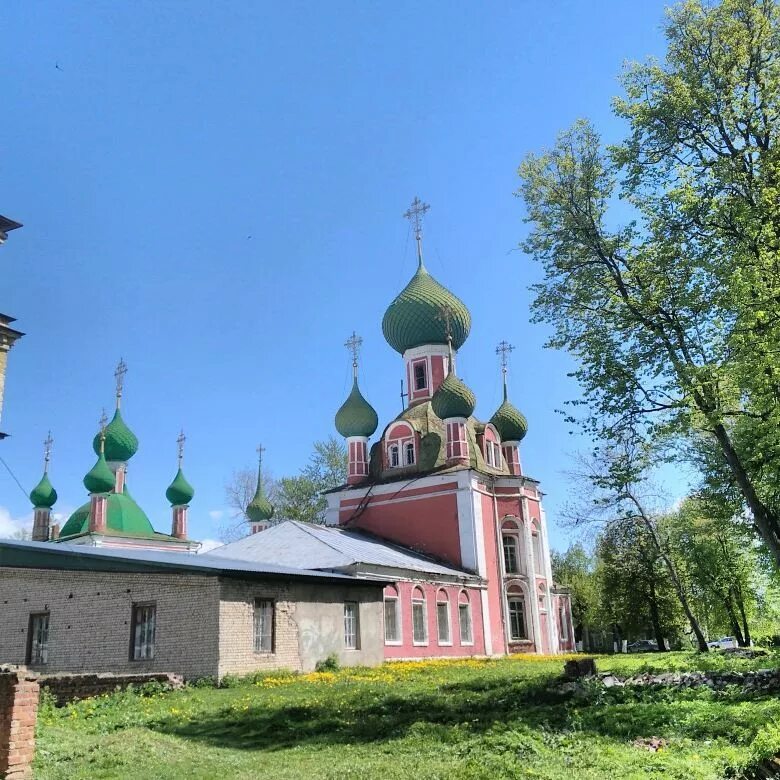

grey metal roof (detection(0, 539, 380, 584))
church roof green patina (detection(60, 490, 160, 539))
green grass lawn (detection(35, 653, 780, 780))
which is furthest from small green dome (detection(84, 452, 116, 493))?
green grass lawn (detection(35, 653, 780, 780))

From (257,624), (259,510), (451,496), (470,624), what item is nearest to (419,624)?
(470,624)

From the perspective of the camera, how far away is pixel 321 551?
25.5 meters

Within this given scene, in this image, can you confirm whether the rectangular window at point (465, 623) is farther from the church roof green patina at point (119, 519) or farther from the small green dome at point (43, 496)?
the small green dome at point (43, 496)

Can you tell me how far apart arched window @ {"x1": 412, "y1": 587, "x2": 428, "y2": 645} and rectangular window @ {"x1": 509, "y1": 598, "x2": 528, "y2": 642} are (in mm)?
7757

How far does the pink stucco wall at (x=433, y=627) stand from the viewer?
2595 centimetres

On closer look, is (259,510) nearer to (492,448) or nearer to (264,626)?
(492,448)

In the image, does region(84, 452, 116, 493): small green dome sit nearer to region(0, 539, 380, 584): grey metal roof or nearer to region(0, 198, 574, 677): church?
region(0, 198, 574, 677): church

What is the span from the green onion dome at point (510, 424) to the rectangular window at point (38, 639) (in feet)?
83.0

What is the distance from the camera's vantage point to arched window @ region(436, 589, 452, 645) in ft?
94.0

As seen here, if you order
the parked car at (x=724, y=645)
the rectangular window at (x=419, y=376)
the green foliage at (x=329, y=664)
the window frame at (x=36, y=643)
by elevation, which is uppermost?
the rectangular window at (x=419, y=376)

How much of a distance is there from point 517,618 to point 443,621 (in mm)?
6569

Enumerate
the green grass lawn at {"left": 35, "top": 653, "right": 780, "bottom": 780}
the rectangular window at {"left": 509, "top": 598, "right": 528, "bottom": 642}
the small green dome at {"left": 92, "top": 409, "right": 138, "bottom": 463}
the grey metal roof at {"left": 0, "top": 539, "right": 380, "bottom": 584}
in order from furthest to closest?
the small green dome at {"left": 92, "top": 409, "right": 138, "bottom": 463} < the rectangular window at {"left": 509, "top": 598, "right": 528, "bottom": 642} < the grey metal roof at {"left": 0, "top": 539, "right": 380, "bottom": 584} < the green grass lawn at {"left": 35, "top": 653, "right": 780, "bottom": 780}

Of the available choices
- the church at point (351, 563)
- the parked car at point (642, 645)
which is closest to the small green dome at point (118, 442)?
the church at point (351, 563)

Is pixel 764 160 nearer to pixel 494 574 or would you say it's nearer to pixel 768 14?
pixel 768 14
